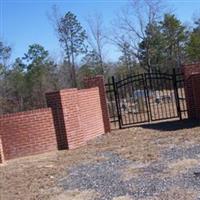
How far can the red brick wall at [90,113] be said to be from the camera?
13914 millimetres

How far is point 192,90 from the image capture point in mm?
15367

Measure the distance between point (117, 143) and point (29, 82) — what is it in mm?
27680

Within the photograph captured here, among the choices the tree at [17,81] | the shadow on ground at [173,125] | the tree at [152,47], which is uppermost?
the tree at [152,47]

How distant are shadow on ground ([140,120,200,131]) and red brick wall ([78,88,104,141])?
61.0 inches

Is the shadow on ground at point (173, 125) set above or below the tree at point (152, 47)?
below

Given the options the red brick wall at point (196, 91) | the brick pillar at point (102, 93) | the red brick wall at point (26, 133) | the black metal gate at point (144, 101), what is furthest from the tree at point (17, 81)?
the red brick wall at point (26, 133)

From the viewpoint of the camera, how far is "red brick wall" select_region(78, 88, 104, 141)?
13914 millimetres

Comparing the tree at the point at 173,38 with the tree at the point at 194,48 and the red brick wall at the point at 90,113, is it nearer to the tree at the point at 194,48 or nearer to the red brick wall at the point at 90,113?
the tree at the point at 194,48

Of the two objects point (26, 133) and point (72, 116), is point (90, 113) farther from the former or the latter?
point (26, 133)

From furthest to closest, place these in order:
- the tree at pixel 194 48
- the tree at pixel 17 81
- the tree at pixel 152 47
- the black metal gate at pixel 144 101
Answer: the tree at pixel 152 47 → the tree at pixel 194 48 → the tree at pixel 17 81 → the black metal gate at pixel 144 101

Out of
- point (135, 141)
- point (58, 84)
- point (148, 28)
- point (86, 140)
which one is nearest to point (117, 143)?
point (135, 141)

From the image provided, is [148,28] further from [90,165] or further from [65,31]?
[90,165]

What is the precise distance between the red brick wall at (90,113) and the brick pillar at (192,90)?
119 inches

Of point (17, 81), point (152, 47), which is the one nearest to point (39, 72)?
point (17, 81)
